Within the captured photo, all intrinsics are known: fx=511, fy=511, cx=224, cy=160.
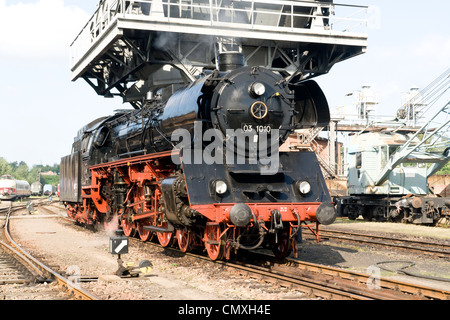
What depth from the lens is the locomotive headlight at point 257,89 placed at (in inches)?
345

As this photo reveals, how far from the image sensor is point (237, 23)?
1730 cm

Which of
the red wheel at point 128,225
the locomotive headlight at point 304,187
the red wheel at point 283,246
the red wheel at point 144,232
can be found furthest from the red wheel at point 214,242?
the red wheel at point 128,225

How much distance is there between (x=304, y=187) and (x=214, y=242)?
6.10ft

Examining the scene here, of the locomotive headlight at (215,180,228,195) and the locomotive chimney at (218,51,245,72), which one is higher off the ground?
the locomotive chimney at (218,51,245,72)

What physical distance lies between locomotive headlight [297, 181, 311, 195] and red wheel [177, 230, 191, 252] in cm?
237

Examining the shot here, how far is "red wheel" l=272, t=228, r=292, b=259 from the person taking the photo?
29.9 feet

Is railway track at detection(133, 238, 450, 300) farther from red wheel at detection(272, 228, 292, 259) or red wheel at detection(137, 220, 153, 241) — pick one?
red wheel at detection(137, 220, 153, 241)

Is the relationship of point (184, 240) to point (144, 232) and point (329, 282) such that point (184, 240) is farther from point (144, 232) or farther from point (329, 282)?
point (329, 282)

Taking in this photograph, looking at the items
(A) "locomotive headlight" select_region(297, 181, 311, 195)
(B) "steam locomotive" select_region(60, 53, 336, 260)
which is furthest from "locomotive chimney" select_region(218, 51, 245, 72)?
(A) "locomotive headlight" select_region(297, 181, 311, 195)

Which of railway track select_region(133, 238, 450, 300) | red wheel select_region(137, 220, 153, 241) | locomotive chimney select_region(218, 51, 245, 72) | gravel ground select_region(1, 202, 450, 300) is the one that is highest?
locomotive chimney select_region(218, 51, 245, 72)

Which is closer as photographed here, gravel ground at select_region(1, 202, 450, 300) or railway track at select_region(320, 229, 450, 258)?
gravel ground at select_region(1, 202, 450, 300)

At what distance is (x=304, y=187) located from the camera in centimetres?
894

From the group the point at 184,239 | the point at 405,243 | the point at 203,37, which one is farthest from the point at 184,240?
the point at 203,37
